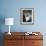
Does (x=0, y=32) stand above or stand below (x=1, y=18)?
below

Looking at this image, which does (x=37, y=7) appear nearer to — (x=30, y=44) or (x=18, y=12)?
(x=18, y=12)

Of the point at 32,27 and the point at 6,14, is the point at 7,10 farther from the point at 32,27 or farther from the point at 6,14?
the point at 32,27

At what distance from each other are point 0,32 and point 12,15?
2.39 feet

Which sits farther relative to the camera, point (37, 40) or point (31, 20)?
point (31, 20)

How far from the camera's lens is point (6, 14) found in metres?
4.44

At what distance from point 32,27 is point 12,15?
0.81 m

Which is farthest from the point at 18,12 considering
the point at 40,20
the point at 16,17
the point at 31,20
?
the point at 40,20

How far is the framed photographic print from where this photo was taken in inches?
174

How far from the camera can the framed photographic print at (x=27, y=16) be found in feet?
14.5

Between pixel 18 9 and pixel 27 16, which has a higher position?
pixel 18 9

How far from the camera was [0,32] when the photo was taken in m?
4.48

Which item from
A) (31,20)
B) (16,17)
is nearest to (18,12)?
(16,17)

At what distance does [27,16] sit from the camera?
14.6ft

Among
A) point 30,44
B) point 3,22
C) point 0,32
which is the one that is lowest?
point 30,44
